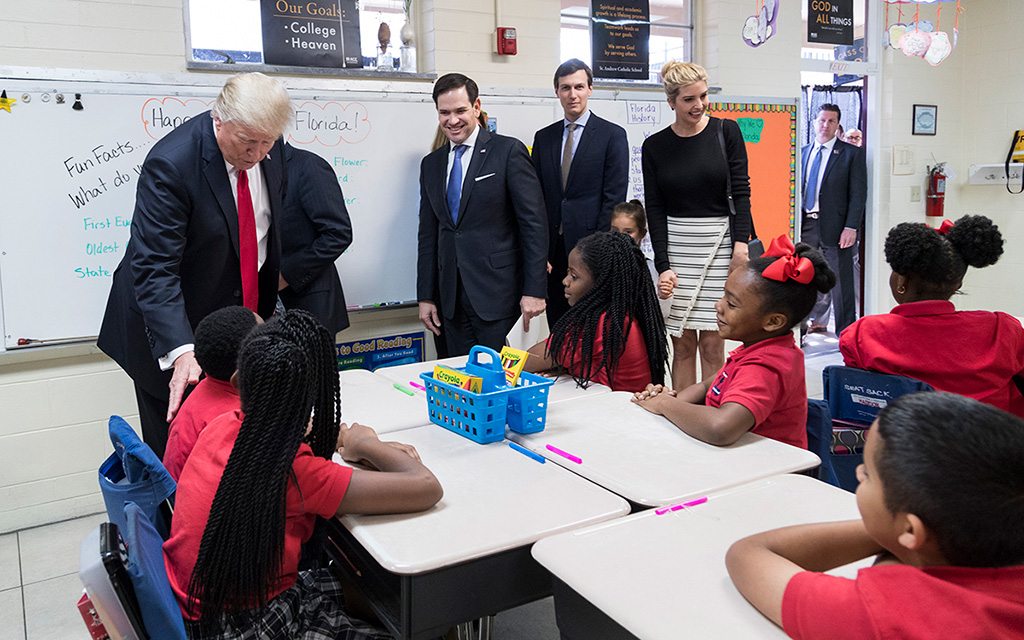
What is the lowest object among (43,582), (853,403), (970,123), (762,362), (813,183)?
(43,582)

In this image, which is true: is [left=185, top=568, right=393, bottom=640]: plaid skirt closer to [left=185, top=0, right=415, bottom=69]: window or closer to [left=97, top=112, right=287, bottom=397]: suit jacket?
[left=97, top=112, right=287, bottom=397]: suit jacket

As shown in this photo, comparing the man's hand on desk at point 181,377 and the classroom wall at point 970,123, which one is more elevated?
the classroom wall at point 970,123

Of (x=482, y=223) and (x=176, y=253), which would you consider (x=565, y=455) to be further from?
(x=482, y=223)

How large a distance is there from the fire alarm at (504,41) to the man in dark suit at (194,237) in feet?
6.22

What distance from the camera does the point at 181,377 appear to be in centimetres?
194

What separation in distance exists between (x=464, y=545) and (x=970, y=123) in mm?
6531

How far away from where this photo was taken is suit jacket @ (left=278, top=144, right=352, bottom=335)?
116 inches

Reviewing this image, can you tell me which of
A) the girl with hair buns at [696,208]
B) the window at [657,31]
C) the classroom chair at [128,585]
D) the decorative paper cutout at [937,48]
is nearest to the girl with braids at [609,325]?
the girl with hair buns at [696,208]

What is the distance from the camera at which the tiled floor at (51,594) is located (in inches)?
91.6

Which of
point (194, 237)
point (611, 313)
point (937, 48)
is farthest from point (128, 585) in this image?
point (937, 48)

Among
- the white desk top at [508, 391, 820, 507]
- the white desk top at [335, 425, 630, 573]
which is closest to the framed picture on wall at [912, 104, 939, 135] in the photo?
the white desk top at [508, 391, 820, 507]

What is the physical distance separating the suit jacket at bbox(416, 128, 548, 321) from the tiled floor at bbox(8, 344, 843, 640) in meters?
1.25

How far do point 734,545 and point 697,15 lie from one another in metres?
4.45

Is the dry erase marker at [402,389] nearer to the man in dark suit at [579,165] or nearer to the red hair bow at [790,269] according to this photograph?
the red hair bow at [790,269]
